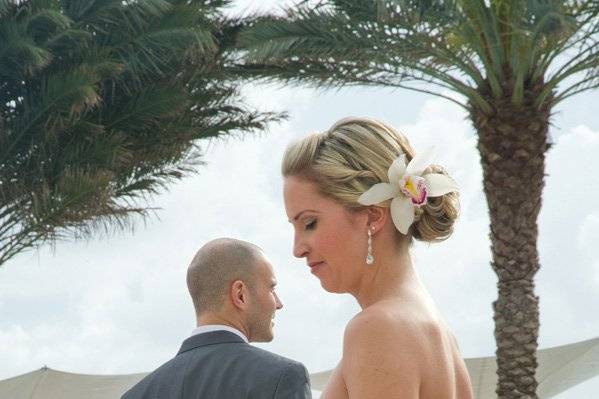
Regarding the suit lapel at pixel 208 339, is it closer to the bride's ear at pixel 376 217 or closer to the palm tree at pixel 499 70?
the bride's ear at pixel 376 217

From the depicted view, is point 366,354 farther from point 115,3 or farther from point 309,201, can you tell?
point 115,3

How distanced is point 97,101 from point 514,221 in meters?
7.98

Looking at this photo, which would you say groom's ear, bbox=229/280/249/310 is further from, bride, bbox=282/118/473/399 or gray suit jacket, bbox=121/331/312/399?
bride, bbox=282/118/473/399

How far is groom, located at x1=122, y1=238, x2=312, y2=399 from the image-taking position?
10.7 feet

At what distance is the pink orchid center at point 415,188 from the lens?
7.88ft

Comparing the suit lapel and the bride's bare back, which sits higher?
the suit lapel

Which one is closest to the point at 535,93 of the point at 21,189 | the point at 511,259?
the point at 511,259

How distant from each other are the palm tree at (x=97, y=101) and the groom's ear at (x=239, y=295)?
15.8 meters

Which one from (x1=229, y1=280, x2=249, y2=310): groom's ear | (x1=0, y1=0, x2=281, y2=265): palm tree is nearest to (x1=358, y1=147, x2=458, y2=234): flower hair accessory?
(x1=229, y1=280, x2=249, y2=310): groom's ear

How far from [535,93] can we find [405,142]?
42.1 ft

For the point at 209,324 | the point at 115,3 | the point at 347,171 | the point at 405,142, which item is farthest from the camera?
the point at 115,3

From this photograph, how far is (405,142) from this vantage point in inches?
99.2

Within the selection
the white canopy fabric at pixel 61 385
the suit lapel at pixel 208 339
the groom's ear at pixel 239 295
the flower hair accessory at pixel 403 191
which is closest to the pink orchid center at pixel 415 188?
the flower hair accessory at pixel 403 191

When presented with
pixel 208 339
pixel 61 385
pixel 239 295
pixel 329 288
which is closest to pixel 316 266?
pixel 329 288
